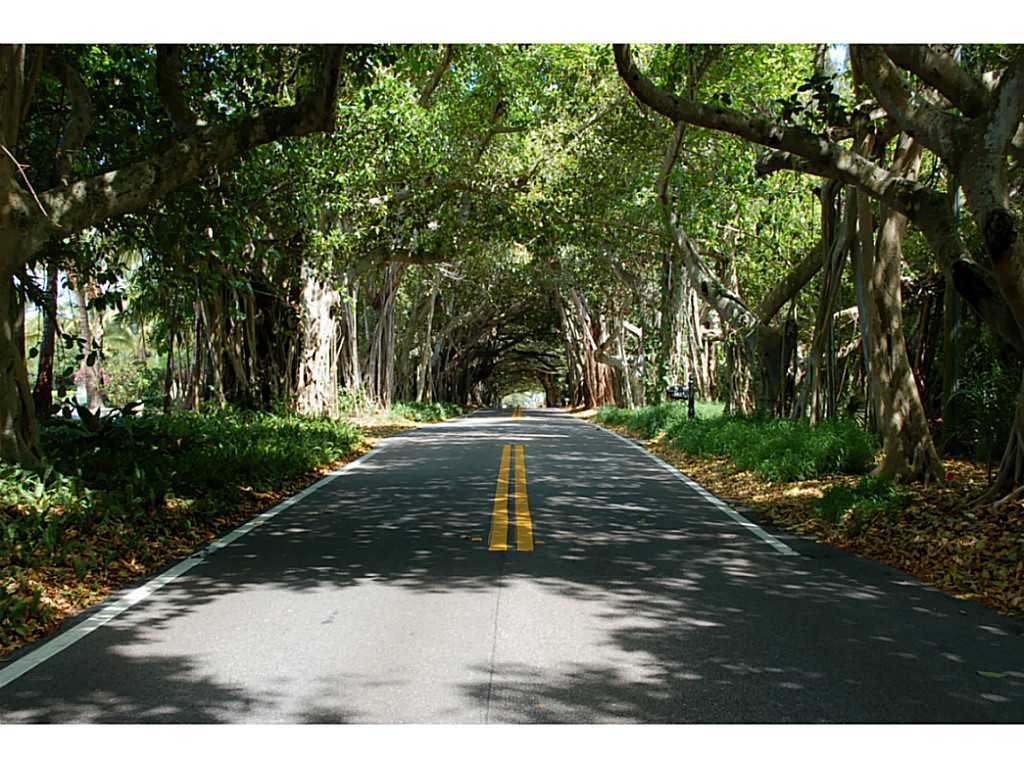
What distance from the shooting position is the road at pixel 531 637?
4195 mm

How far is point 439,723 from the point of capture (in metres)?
3.95

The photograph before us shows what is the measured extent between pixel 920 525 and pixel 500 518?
13.3 ft

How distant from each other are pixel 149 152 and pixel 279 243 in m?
8.06

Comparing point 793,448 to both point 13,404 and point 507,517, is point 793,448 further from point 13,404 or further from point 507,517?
point 13,404

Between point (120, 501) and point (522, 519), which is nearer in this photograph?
point (120, 501)

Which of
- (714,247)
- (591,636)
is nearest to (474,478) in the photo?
(591,636)

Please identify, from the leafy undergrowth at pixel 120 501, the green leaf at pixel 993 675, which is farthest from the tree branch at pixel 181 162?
the green leaf at pixel 993 675

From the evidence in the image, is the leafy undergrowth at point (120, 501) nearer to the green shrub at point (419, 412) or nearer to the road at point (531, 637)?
the road at point (531, 637)

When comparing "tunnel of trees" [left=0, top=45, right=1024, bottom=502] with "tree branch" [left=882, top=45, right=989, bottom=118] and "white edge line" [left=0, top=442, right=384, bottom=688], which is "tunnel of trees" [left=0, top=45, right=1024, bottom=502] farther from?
"white edge line" [left=0, top=442, right=384, bottom=688]

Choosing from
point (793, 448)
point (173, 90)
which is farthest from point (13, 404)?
point (793, 448)

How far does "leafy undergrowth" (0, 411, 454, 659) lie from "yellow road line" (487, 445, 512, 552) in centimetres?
265

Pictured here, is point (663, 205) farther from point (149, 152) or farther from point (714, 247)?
point (149, 152)

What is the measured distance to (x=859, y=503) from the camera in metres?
9.41

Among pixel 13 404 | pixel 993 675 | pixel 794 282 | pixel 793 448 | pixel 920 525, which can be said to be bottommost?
pixel 993 675
